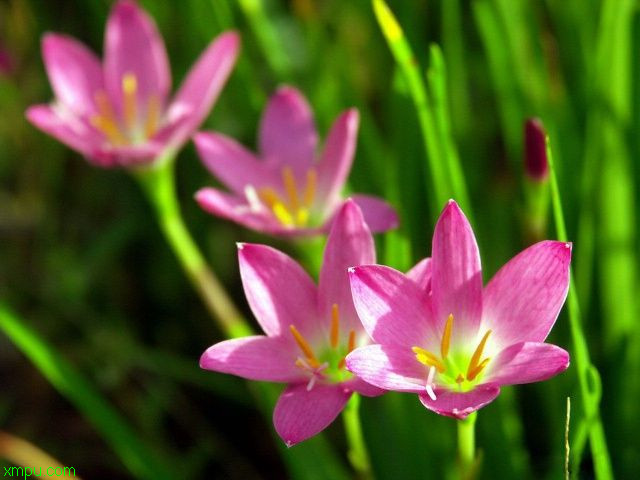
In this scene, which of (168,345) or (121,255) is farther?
(121,255)

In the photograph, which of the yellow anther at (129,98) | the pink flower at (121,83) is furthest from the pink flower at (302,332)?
the yellow anther at (129,98)

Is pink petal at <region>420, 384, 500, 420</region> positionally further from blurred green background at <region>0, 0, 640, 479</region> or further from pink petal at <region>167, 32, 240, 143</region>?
pink petal at <region>167, 32, 240, 143</region>

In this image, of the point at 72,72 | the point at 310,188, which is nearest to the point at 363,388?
the point at 310,188

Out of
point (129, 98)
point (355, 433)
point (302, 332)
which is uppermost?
point (129, 98)

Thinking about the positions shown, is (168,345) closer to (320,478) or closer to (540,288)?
(320,478)

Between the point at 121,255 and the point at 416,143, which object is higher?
the point at 416,143

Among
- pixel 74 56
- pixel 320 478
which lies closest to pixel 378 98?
pixel 74 56

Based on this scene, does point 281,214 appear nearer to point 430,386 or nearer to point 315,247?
point 315,247
